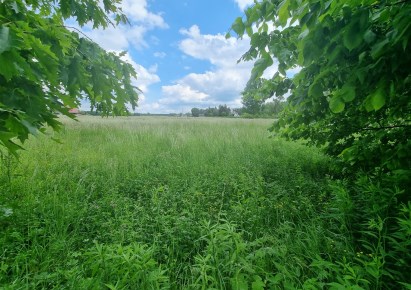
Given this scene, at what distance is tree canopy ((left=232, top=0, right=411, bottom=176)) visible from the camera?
1.47 meters

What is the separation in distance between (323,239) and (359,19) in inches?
77.9

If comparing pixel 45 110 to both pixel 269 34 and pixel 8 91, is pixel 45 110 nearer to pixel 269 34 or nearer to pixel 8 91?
pixel 8 91

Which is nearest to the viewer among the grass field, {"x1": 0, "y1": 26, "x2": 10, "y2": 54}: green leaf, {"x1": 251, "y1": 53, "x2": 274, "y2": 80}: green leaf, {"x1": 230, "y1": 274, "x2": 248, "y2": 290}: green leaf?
{"x1": 0, "y1": 26, "x2": 10, "y2": 54}: green leaf

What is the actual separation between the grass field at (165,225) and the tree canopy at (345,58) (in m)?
0.93

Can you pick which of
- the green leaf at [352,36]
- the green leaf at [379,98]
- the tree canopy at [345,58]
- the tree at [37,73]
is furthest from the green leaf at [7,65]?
the green leaf at [379,98]

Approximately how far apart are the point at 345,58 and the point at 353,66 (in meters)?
0.09

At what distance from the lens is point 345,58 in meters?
1.92

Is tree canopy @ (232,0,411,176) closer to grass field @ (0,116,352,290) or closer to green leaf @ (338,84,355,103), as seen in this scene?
green leaf @ (338,84,355,103)

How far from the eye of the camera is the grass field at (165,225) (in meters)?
1.87

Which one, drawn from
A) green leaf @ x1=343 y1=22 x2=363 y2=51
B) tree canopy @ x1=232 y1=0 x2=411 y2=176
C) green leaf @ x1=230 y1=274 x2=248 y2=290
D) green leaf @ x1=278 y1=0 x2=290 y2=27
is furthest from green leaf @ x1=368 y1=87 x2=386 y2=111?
green leaf @ x1=230 y1=274 x2=248 y2=290

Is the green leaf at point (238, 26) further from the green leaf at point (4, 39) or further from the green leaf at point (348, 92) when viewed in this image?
the green leaf at point (4, 39)

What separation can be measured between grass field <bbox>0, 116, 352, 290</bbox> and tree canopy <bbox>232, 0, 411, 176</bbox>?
93 cm

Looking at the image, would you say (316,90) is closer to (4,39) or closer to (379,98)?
(379,98)

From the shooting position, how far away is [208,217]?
3.00 metres
